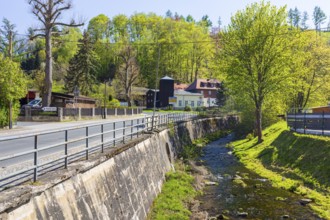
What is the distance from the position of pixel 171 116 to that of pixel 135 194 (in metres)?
25.1

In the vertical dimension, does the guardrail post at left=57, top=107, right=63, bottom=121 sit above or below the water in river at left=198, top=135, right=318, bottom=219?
above

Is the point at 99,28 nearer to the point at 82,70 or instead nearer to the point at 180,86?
the point at 180,86

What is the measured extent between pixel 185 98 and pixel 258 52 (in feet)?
197

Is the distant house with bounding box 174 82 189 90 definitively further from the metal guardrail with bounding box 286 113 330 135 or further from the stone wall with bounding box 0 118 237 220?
the stone wall with bounding box 0 118 237 220

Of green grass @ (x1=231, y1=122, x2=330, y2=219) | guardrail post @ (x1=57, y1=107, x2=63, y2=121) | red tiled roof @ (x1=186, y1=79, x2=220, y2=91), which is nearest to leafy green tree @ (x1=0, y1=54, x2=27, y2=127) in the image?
guardrail post @ (x1=57, y1=107, x2=63, y2=121)

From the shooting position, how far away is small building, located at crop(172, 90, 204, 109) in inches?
3702

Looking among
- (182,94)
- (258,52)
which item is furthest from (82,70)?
(258,52)

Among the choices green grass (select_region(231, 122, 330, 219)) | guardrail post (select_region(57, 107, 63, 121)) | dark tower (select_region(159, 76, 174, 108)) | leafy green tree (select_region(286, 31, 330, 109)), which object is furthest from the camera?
dark tower (select_region(159, 76, 174, 108))

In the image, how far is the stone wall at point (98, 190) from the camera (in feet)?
23.1

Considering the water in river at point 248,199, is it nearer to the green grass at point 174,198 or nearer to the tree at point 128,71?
the green grass at point 174,198

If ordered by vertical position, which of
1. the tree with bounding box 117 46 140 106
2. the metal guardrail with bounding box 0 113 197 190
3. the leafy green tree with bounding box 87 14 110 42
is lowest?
the metal guardrail with bounding box 0 113 197 190

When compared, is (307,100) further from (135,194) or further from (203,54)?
(203,54)

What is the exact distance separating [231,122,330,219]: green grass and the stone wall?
7.27 m

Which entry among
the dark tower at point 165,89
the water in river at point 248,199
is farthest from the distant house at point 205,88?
the water in river at point 248,199
